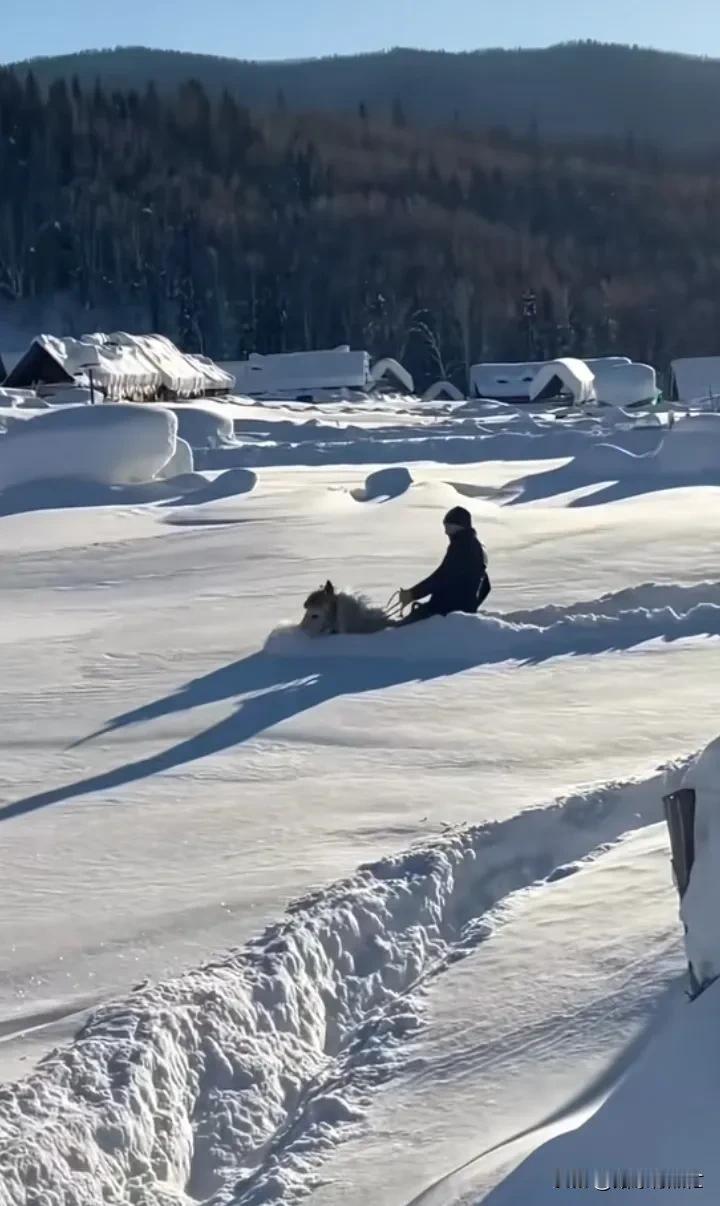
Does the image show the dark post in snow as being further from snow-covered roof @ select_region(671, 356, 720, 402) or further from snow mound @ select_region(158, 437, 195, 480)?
snow-covered roof @ select_region(671, 356, 720, 402)

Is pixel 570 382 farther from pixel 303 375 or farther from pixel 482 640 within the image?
pixel 482 640

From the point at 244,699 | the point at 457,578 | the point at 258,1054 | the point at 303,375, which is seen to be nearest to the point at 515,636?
the point at 457,578

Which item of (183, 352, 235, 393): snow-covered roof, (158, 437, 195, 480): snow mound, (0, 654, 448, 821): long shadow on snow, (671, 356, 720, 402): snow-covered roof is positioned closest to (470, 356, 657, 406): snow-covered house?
(671, 356, 720, 402): snow-covered roof

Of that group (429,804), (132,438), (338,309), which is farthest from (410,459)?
(338,309)

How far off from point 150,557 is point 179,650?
16.6 feet

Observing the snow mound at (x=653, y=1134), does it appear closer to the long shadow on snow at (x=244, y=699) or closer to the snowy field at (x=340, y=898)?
the snowy field at (x=340, y=898)

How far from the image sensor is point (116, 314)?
98188 mm

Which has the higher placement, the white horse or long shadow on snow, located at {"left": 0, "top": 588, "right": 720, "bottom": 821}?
the white horse

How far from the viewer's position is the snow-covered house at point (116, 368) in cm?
4400

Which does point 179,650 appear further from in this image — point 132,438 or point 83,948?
point 132,438

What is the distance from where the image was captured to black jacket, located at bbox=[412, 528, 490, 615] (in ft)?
A: 35.5

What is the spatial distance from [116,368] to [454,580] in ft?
114

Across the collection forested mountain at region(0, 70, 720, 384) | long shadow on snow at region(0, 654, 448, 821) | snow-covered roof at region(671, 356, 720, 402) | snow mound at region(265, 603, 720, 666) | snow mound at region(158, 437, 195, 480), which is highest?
forested mountain at region(0, 70, 720, 384)

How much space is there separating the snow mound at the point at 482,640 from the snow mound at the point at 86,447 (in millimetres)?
12010
